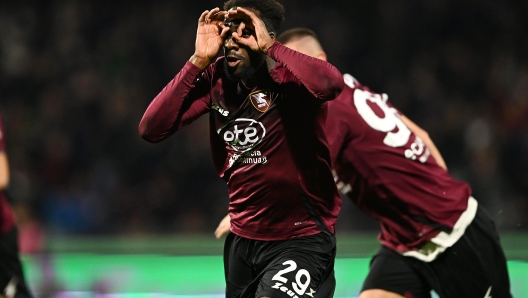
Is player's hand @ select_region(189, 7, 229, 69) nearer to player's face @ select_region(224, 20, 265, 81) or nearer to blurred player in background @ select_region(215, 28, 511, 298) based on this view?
player's face @ select_region(224, 20, 265, 81)

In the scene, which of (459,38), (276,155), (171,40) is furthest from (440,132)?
(276,155)

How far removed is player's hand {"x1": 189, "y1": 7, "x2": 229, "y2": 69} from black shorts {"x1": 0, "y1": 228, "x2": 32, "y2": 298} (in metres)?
1.79

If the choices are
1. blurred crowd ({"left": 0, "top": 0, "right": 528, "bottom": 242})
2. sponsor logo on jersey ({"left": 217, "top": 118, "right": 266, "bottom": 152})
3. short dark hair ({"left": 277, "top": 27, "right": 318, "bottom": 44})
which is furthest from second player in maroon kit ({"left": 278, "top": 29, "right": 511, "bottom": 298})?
blurred crowd ({"left": 0, "top": 0, "right": 528, "bottom": 242})

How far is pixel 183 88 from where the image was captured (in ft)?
10.7

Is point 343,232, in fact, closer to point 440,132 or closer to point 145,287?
point 440,132

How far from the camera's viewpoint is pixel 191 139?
1004 cm

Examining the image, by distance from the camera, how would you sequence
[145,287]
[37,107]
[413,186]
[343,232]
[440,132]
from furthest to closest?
[37,107] → [440,132] → [343,232] → [145,287] → [413,186]

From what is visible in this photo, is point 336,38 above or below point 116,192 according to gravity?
above

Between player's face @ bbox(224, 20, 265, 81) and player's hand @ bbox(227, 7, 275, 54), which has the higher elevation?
player's hand @ bbox(227, 7, 275, 54)

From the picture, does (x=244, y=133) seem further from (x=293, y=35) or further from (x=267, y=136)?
(x=293, y=35)

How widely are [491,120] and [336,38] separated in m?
2.83

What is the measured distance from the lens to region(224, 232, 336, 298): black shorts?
3.10 m

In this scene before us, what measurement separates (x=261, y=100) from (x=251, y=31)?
320 mm

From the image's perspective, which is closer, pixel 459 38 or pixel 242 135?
pixel 242 135
